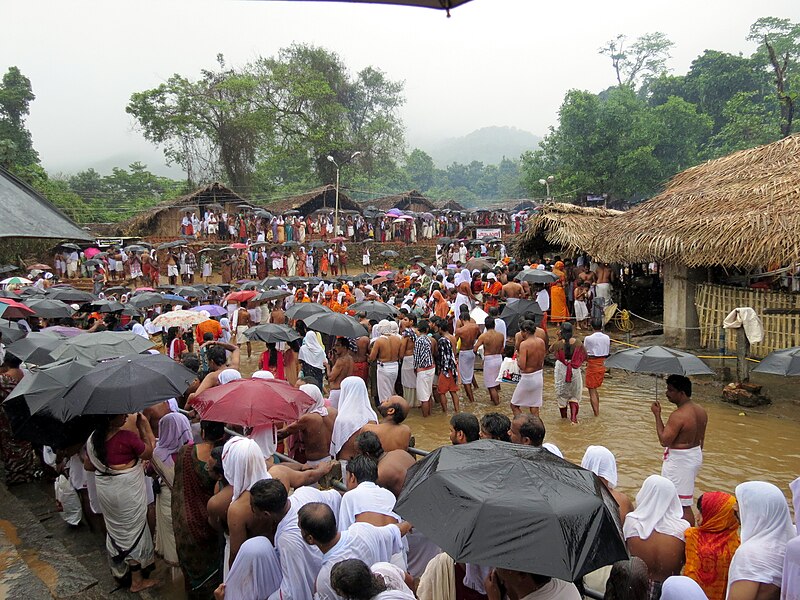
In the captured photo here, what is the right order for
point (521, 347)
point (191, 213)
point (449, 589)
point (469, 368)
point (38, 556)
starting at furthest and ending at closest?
point (191, 213) < point (469, 368) < point (521, 347) < point (38, 556) < point (449, 589)

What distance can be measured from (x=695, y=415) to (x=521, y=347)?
9.86 feet

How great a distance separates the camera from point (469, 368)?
31.4 ft

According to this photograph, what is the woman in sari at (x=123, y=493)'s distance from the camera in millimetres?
4242

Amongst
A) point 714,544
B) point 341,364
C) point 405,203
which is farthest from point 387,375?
point 405,203

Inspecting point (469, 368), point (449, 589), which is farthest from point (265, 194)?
point (449, 589)

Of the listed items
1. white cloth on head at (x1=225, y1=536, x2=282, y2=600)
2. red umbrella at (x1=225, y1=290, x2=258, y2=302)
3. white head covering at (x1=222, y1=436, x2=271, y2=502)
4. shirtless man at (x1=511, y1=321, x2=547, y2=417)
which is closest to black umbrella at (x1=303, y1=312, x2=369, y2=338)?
shirtless man at (x1=511, y1=321, x2=547, y2=417)

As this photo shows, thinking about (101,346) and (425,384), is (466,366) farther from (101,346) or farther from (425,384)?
(101,346)

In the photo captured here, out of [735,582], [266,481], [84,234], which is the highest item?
[84,234]

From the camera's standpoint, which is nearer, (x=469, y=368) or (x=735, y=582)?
Result: (x=735, y=582)

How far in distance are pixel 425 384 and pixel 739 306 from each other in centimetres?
632

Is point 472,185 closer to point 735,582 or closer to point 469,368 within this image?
point 469,368

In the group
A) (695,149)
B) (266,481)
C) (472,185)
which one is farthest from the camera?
(472,185)

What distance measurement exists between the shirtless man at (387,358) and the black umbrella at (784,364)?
481 centimetres

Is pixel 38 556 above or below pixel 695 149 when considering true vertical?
below
